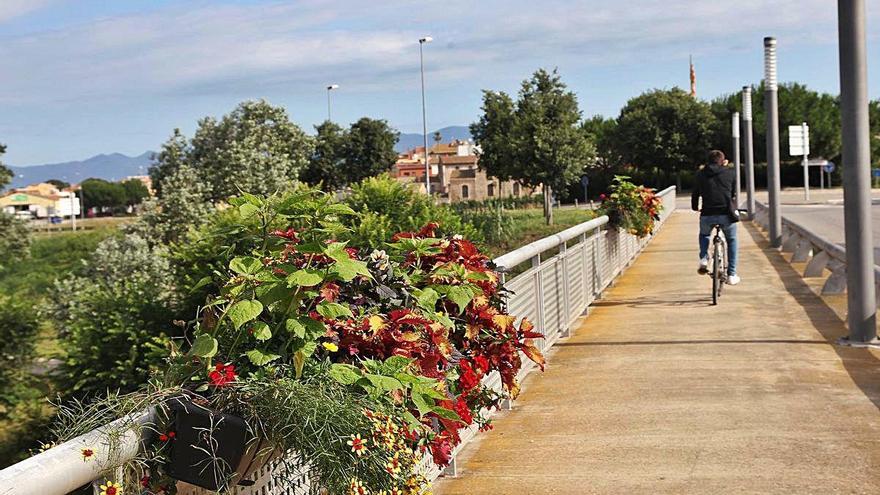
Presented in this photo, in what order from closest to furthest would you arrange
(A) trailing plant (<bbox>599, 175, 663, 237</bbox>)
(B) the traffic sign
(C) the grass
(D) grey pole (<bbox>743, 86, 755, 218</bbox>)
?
(A) trailing plant (<bbox>599, 175, 663, 237</bbox>) → (D) grey pole (<bbox>743, 86, 755, 218</bbox>) → (B) the traffic sign → (C) the grass

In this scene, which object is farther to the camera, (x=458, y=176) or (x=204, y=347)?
(x=458, y=176)

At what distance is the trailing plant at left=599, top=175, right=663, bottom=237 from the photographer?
15.3m

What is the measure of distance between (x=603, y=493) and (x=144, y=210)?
4146cm

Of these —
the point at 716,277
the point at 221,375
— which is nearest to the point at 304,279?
the point at 221,375

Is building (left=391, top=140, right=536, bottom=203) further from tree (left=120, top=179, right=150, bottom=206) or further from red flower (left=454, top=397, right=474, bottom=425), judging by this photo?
red flower (left=454, top=397, right=474, bottom=425)

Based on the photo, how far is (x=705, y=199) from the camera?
43.4ft

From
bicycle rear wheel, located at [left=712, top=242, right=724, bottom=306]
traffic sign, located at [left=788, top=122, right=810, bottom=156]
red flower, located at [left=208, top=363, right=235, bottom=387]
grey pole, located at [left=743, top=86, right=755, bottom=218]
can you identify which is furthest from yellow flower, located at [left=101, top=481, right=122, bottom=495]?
traffic sign, located at [left=788, top=122, right=810, bottom=156]

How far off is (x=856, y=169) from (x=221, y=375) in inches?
299

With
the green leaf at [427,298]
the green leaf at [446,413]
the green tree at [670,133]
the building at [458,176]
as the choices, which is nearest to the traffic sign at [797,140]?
the green leaf at [427,298]

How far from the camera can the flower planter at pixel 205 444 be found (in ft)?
9.76

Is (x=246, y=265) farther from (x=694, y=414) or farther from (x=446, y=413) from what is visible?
(x=694, y=414)

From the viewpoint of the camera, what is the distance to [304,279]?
3.43 m

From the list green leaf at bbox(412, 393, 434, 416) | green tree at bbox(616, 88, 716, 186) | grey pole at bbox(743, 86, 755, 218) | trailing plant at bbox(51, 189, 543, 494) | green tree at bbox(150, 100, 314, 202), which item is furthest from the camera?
green tree at bbox(616, 88, 716, 186)

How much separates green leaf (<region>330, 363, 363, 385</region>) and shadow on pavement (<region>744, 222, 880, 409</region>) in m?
4.61
